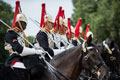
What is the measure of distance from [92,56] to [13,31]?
1894mm

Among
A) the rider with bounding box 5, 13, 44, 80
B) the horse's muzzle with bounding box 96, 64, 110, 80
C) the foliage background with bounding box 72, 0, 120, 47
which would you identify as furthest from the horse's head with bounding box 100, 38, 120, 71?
the foliage background with bounding box 72, 0, 120, 47

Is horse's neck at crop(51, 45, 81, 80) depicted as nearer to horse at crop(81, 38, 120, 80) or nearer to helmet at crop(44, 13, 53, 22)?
helmet at crop(44, 13, 53, 22)

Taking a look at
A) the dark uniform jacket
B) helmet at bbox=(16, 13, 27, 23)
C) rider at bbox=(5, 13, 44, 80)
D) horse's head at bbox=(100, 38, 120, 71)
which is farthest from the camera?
horse's head at bbox=(100, 38, 120, 71)

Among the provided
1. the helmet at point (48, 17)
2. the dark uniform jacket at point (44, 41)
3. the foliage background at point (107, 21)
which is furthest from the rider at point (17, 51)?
the foliage background at point (107, 21)

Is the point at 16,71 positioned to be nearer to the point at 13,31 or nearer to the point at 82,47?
the point at 13,31

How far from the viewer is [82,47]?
731cm

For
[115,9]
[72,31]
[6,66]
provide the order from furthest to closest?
1. [115,9]
2. [72,31]
3. [6,66]

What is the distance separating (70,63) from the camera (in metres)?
7.32

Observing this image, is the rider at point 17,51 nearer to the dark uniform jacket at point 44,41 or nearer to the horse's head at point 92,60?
the dark uniform jacket at point 44,41

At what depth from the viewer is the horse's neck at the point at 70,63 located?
729 cm

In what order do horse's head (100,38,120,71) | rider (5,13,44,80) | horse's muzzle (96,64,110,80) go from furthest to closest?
horse's head (100,38,120,71)
horse's muzzle (96,64,110,80)
rider (5,13,44,80)

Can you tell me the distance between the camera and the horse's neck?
7.29 m

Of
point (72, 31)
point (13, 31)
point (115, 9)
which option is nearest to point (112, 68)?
A: point (72, 31)

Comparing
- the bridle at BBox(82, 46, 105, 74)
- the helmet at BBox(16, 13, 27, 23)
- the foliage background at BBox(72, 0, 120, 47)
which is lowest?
the foliage background at BBox(72, 0, 120, 47)
